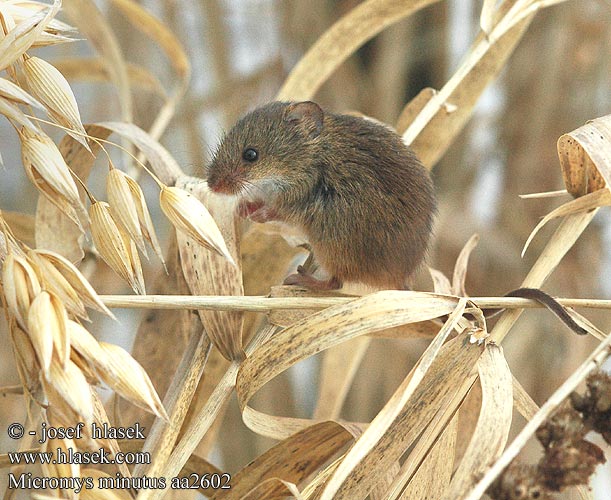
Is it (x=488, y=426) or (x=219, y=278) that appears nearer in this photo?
(x=488, y=426)


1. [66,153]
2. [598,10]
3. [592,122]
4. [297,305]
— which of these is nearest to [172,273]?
[66,153]

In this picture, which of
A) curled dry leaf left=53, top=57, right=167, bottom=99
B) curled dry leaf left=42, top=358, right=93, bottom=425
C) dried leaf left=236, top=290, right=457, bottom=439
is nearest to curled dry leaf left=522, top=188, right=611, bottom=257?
dried leaf left=236, top=290, right=457, bottom=439

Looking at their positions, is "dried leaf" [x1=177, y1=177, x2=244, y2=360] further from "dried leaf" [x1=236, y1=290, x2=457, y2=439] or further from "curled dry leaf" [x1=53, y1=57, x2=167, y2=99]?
"curled dry leaf" [x1=53, y1=57, x2=167, y2=99]

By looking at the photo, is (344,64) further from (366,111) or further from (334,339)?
(334,339)

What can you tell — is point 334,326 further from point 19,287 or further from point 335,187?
point 335,187

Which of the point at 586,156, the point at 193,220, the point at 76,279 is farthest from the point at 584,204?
the point at 76,279

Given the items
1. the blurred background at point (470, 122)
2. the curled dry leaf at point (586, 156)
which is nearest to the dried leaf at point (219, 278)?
the curled dry leaf at point (586, 156)
